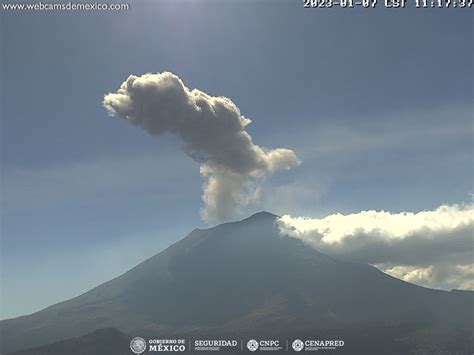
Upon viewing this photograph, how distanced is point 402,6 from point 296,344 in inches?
4630

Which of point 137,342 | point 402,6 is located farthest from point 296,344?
point 402,6

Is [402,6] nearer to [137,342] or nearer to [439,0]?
[439,0]

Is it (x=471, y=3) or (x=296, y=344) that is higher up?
(x=471, y=3)

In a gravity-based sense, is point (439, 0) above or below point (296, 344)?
above

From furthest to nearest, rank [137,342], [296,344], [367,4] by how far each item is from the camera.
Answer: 1. [296,344]
2. [137,342]
3. [367,4]

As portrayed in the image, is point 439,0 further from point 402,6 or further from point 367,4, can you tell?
point 367,4

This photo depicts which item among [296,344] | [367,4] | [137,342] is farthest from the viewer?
[296,344]

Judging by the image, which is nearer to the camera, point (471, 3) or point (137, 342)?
point (471, 3)

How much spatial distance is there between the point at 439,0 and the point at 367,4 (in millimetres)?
14713

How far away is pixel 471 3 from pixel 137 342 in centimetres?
11896

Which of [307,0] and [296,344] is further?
[296,344]

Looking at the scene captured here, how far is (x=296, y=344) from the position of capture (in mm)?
175250

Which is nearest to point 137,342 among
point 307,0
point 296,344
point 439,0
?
point 296,344

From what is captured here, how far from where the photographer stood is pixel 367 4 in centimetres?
9575
